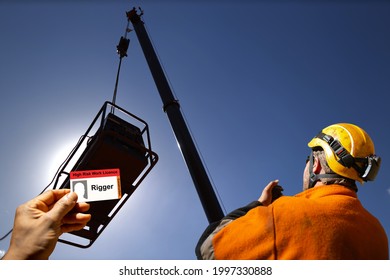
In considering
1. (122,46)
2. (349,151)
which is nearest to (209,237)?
(349,151)

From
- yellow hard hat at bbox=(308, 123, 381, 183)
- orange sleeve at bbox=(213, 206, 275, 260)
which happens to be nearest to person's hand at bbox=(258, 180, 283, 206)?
yellow hard hat at bbox=(308, 123, 381, 183)

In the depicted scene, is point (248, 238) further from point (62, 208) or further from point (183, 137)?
point (183, 137)

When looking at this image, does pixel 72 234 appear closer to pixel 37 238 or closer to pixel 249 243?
pixel 249 243

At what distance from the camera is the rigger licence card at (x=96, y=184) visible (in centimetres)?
168

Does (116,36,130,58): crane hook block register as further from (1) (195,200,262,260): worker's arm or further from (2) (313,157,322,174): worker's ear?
(1) (195,200,262,260): worker's arm

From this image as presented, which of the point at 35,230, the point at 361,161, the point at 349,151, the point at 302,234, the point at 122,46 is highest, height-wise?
the point at 122,46

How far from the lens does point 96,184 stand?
1.73 m

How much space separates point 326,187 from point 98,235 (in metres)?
4.88

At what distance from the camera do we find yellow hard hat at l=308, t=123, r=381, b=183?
3037 mm

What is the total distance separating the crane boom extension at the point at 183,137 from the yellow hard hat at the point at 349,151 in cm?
382

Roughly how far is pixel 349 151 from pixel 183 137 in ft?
18.7

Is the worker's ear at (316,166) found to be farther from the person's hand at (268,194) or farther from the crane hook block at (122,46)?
the crane hook block at (122,46)

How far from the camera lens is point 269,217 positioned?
7.28 ft

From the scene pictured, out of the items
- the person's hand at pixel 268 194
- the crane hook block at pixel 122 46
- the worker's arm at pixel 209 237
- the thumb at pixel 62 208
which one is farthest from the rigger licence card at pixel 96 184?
the crane hook block at pixel 122 46
